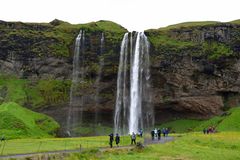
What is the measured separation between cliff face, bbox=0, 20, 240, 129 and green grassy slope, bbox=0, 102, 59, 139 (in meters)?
12.2

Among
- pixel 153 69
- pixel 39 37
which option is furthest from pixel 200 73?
pixel 39 37

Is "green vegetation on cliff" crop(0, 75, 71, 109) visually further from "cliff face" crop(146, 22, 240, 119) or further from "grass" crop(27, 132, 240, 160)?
"grass" crop(27, 132, 240, 160)

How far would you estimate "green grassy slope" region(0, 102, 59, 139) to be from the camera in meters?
70.7

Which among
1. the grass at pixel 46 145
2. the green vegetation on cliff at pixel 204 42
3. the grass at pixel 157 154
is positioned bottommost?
the grass at pixel 157 154

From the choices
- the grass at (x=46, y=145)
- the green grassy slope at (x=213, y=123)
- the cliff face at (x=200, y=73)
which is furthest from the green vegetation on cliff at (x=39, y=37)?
the grass at (x=46, y=145)

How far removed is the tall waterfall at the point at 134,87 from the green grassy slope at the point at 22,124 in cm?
1714

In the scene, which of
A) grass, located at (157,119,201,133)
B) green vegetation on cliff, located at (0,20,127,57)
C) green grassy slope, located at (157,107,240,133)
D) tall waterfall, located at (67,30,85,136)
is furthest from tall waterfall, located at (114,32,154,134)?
tall waterfall, located at (67,30,85,136)

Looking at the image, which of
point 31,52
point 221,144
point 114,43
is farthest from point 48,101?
point 221,144

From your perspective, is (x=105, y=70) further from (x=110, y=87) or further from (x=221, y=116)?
(x=221, y=116)

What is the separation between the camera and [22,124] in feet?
243

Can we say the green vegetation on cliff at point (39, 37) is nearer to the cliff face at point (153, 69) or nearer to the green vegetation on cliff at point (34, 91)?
the cliff face at point (153, 69)

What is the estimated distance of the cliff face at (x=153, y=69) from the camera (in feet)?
307

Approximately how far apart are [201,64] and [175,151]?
193ft

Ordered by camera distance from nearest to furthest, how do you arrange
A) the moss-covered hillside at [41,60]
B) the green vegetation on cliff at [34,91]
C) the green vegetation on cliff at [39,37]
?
the green vegetation on cliff at [34,91] → the moss-covered hillside at [41,60] → the green vegetation on cliff at [39,37]
